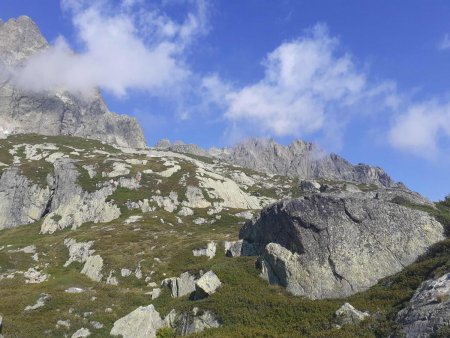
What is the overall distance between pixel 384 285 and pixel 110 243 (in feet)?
161

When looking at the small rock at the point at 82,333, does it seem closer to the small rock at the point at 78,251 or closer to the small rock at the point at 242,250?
the small rock at the point at 242,250

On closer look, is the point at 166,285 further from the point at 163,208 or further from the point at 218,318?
the point at 163,208

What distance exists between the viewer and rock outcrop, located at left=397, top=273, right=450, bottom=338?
55.1ft

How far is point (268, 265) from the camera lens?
31906 millimetres

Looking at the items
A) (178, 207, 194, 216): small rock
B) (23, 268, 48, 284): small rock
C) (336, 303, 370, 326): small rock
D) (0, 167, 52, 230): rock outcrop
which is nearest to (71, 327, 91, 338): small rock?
(336, 303, 370, 326): small rock

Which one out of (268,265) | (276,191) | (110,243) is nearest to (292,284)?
(268,265)

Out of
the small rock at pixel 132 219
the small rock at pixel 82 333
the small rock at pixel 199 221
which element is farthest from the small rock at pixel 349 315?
the small rock at pixel 199 221

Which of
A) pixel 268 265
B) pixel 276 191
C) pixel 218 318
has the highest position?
pixel 276 191

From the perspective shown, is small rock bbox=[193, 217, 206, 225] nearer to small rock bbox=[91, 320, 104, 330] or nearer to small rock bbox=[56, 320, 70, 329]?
small rock bbox=[91, 320, 104, 330]

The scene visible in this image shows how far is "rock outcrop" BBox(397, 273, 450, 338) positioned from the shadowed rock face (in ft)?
27.2

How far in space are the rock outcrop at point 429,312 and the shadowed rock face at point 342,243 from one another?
8283 mm

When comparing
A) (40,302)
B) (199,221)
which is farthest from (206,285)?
(199,221)

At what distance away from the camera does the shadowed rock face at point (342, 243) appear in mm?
28766

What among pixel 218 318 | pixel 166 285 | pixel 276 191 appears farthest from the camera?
pixel 276 191
